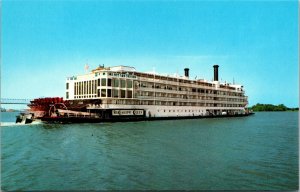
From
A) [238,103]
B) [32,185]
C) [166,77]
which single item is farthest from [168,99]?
[32,185]

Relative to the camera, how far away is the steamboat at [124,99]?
45.4m

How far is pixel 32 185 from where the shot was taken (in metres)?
13.0

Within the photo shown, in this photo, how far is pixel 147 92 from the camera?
5391cm

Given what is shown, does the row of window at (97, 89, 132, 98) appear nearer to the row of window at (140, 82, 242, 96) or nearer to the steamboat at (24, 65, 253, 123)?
the steamboat at (24, 65, 253, 123)

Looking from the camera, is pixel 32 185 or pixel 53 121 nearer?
pixel 32 185

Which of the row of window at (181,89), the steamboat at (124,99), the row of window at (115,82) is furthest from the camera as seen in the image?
the row of window at (181,89)

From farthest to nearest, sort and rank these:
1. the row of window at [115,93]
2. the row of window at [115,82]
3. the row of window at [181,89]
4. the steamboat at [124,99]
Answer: the row of window at [181,89] → the row of window at [115,82] → the row of window at [115,93] → the steamboat at [124,99]

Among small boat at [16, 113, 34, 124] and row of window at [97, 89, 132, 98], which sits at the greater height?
row of window at [97, 89, 132, 98]

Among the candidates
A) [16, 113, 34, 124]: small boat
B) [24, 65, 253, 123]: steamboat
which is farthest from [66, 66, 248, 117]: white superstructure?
[16, 113, 34, 124]: small boat

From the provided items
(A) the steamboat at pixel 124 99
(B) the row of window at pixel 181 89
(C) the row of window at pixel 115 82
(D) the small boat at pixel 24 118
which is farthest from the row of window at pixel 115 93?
(D) the small boat at pixel 24 118

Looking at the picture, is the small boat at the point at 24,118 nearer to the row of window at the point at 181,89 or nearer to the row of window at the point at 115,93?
the row of window at the point at 115,93

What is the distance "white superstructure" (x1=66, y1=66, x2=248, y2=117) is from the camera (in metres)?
46.9

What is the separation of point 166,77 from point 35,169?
44915mm

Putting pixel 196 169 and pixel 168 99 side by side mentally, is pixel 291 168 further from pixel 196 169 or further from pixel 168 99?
pixel 168 99
